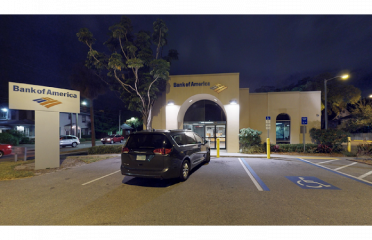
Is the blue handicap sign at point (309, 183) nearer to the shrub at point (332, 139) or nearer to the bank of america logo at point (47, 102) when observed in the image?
the shrub at point (332, 139)

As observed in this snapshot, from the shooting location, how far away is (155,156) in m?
5.43

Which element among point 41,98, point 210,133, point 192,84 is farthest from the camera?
point 210,133

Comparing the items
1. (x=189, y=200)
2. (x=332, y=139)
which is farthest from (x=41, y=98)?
(x=332, y=139)

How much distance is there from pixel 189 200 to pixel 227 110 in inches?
400

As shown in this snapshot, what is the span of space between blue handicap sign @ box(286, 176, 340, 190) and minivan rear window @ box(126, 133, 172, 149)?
4617 millimetres

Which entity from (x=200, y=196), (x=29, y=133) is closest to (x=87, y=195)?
(x=200, y=196)

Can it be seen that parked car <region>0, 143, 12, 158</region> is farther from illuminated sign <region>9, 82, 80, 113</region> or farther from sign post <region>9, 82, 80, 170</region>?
illuminated sign <region>9, 82, 80, 113</region>

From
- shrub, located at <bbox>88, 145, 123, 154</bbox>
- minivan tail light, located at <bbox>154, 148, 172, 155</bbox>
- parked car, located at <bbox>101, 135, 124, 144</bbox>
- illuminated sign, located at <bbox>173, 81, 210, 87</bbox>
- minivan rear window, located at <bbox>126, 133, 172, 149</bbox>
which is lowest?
parked car, located at <bbox>101, 135, 124, 144</bbox>

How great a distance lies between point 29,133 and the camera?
105ft

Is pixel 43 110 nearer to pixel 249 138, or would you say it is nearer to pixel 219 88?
pixel 219 88

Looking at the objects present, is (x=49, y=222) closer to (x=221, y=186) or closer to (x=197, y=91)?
(x=221, y=186)

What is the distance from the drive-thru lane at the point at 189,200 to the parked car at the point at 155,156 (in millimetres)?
477

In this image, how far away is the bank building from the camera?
45.0ft

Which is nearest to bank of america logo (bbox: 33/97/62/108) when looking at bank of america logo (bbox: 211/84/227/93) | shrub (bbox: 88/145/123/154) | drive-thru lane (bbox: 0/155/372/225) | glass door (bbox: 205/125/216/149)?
drive-thru lane (bbox: 0/155/372/225)
